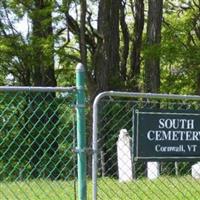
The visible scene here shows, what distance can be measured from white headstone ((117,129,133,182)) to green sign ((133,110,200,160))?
3.13 m

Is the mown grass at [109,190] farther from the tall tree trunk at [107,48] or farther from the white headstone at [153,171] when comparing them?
the tall tree trunk at [107,48]

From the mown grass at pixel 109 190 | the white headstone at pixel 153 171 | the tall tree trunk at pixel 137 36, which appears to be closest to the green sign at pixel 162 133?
the mown grass at pixel 109 190

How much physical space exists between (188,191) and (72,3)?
13.1 metres

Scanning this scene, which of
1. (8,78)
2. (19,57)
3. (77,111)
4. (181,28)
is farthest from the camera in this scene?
(8,78)

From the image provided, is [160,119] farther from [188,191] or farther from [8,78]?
[8,78]

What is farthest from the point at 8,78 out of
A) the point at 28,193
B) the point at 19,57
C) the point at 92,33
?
the point at 28,193

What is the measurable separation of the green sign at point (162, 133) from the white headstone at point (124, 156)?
10.3ft

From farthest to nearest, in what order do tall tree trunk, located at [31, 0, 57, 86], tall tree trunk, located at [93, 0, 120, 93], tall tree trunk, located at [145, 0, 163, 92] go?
tall tree trunk, located at [93, 0, 120, 93]
tall tree trunk, located at [31, 0, 57, 86]
tall tree trunk, located at [145, 0, 163, 92]

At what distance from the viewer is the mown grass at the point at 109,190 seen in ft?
25.8

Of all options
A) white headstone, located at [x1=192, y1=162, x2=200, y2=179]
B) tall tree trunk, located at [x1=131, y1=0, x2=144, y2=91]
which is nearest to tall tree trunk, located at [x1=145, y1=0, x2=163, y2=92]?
tall tree trunk, located at [x1=131, y1=0, x2=144, y2=91]

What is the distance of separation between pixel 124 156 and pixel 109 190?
26.3 inches

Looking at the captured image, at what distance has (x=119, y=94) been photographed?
5.32 m

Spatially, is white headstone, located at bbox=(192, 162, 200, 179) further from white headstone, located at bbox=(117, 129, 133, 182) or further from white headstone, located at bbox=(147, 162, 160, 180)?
white headstone, located at bbox=(117, 129, 133, 182)

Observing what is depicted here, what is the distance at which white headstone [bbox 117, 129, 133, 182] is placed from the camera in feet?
29.3
